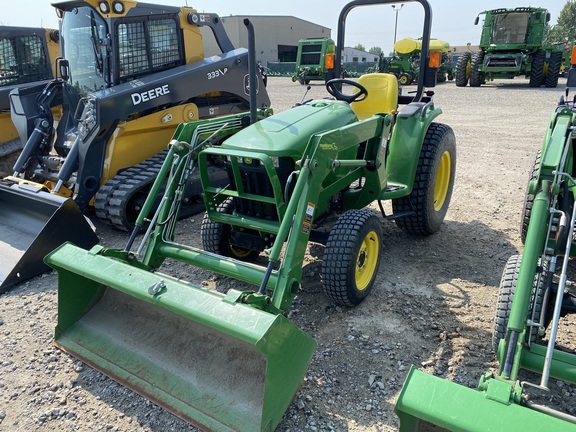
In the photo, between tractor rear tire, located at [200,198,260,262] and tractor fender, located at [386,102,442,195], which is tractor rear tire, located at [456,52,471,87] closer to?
tractor fender, located at [386,102,442,195]

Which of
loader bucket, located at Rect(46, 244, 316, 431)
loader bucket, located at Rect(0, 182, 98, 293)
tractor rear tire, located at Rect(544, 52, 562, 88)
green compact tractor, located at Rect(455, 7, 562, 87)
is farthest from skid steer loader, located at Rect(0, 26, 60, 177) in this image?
tractor rear tire, located at Rect(544, 52, 562, 88)

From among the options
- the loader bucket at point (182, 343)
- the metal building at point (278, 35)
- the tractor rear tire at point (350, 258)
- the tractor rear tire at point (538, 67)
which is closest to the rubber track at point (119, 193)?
the loader bucket at point (182, 343)

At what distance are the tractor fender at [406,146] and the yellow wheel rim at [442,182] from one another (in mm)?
781

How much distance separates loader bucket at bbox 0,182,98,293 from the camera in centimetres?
407

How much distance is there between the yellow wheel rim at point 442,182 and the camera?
197 inches

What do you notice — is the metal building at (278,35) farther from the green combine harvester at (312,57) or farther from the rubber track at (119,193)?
the rubber track at (119,193)

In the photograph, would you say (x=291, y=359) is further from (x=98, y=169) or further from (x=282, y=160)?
(x=98, y=169)

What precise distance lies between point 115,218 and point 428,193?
10.5 feet

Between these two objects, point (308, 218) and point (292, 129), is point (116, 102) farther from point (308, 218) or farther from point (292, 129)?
point (308, 218)

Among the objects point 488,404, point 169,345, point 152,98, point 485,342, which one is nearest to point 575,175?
point 485,342

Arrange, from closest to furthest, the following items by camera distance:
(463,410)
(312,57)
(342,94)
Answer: (463,410), (342,94), (312,57)

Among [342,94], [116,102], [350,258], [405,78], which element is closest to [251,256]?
[350,258]

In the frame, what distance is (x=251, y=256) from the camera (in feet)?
13.8

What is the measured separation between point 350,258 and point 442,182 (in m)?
2.34
